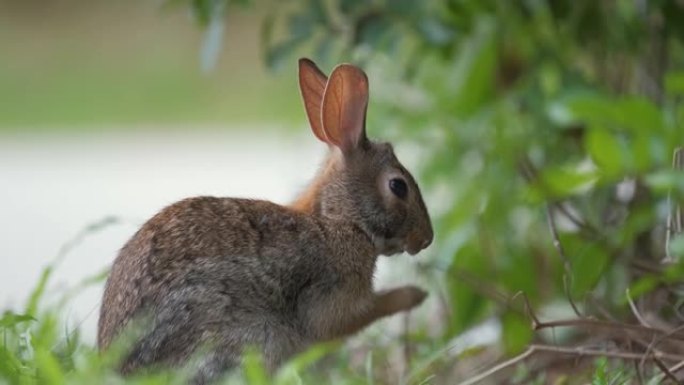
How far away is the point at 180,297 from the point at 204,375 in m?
0.23

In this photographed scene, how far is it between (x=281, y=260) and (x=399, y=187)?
499mm

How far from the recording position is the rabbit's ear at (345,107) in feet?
12.4

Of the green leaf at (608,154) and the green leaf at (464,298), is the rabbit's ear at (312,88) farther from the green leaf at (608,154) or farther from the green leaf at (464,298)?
the green leaf at (464,298)

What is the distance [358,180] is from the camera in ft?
12.8

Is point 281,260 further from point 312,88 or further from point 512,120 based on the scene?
point 512,120

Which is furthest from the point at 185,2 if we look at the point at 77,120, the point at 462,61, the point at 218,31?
the point at 77,120

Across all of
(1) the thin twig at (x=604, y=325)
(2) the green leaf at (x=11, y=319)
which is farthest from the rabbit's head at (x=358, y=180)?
(2) the green leaf at (x=11, y=319)

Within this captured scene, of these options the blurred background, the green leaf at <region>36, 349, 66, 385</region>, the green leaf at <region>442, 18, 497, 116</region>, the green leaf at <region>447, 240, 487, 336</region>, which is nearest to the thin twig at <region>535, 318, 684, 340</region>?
the blurred background

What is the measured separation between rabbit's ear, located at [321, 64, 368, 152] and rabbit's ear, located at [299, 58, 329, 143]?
38 mm

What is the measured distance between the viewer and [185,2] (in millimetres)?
5191

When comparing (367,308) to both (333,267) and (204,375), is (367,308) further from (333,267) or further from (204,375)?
(204,375)

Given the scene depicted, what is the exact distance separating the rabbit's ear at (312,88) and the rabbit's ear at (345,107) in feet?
0.13

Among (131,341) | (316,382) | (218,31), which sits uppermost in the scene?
(218,31)

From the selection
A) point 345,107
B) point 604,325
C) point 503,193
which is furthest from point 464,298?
point 604,325
